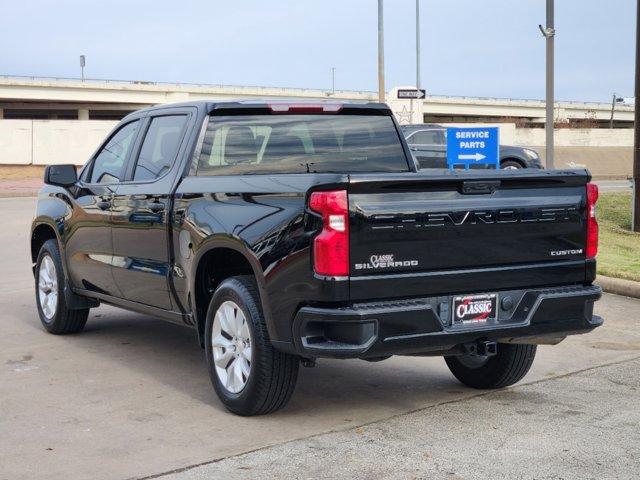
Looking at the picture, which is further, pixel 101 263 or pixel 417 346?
pixel 101 263

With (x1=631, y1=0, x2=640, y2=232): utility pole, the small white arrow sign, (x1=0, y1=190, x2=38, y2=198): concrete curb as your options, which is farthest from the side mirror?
(x1=0, y1=190, x2=38, y2=198): concrete curb

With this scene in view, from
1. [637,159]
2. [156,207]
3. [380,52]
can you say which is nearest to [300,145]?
[156,207]

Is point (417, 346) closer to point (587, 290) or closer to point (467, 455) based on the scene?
point (467, 455)

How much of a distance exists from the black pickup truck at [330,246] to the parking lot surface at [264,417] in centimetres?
34

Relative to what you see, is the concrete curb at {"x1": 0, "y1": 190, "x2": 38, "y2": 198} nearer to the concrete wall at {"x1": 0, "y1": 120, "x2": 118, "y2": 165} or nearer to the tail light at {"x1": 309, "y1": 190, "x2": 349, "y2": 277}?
the concrete wall at {"x1": 0, "y1": 120, "x2": 118, "y2": 165}

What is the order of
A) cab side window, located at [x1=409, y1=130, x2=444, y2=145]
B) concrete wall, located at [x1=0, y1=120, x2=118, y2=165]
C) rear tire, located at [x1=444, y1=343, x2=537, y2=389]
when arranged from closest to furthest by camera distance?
rear tire, located at [x1=444, y1=343, x2=537, y2=389]
cab side window, located at [x1=409, y1=130, x2=444, y2=145]
concrete wall, located at [x1=0, y1=120, x2=118, y2=165]

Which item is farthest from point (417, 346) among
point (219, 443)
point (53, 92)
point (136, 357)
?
point (53, 92)

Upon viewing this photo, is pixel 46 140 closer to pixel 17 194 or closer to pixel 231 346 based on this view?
pixel 17 194

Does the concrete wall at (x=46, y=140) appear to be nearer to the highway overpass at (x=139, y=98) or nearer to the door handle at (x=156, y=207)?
the highway overpass at (x=139, y=98)

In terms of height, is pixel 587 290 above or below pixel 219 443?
above

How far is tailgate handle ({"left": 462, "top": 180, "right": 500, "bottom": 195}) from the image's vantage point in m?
5.84

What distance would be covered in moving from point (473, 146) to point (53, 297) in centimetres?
1003

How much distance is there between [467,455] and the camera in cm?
540

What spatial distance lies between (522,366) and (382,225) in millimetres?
1918
